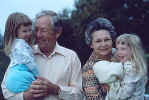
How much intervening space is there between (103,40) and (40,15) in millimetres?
782

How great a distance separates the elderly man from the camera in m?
3.00

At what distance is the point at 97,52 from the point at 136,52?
0.52 metres

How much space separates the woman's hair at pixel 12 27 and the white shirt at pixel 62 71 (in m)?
0.31

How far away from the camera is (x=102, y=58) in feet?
10.7

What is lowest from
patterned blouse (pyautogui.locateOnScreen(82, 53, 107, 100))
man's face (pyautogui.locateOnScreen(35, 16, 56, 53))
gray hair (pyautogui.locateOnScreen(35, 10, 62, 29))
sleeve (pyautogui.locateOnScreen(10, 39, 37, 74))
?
patterned blouse (pyautogui.locateOnScreen(82, 53, 107, 100))

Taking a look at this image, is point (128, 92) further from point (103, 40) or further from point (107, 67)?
point (103, 40)

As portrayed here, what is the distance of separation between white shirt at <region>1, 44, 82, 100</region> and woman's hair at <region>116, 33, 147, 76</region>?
59 centimetres

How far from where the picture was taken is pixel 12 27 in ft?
10.1

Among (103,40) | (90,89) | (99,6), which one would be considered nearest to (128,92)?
(90,89)

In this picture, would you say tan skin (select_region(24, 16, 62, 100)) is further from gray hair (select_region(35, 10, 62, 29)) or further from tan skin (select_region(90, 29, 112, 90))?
tan skin (select_region(90, 29, 112, 90))

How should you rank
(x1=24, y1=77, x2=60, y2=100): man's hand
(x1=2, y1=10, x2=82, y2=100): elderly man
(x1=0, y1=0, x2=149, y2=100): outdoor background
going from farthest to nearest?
1. (x1=0, y1=0, x2=149, y2=100): outdoor background
2. (x1=2, y1=10, x2=82, y2=100): elderly man
3. (x1=24, y1=77, x2=60, y2=100): man's hand

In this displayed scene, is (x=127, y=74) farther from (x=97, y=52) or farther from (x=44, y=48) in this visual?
(x=44, y=48)

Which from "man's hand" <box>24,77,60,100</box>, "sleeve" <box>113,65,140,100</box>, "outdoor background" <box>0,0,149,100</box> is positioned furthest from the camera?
"outdoor background" <box>0,0,149,100</box>

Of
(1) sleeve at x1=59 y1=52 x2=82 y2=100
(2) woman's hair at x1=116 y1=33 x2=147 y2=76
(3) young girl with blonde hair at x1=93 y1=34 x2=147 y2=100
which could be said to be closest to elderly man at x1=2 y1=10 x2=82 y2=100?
(1) sleeve at x1=59 y1=52 x2=82 y2=100
